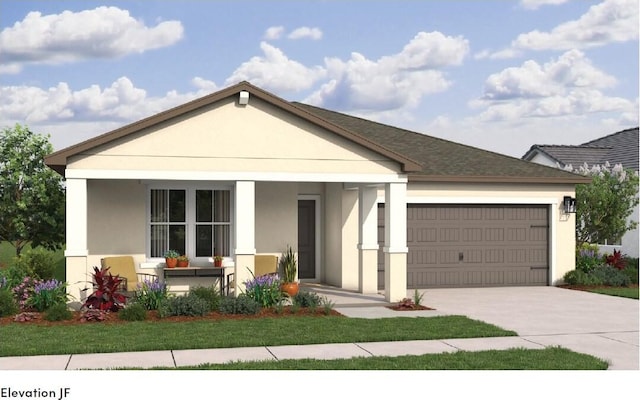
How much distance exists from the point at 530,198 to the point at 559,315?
21.4 ft

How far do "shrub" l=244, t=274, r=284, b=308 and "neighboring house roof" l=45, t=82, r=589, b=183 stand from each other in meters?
3.51

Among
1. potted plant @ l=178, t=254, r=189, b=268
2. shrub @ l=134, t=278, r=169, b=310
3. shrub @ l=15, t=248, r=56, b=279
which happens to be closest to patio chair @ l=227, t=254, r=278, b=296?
potted plant @ l=178, t=254, r=189, b=268

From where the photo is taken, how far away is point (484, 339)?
11.8 meters

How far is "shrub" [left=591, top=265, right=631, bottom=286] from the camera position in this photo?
2041 cm

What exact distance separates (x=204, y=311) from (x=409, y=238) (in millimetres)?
7443

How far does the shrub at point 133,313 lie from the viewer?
1340 cm

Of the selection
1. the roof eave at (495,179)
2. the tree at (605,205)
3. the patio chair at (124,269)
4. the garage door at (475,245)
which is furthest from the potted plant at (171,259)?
the tree at (605,205)

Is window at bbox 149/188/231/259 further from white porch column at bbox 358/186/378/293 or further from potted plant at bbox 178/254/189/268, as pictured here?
white porch column at bbox 358/186/378/293

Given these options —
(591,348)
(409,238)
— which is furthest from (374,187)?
(591,348)

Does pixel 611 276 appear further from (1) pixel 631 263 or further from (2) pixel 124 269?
(2) pixel 124 269

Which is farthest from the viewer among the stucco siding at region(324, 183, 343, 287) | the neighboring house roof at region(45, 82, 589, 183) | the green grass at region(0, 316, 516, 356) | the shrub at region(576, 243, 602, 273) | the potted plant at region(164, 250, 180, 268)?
the shrub at region(576, 243, 602, 273)

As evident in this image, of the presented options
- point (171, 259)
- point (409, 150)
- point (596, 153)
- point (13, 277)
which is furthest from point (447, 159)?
point (596, 153)

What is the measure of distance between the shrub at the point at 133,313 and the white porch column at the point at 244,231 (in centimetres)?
237

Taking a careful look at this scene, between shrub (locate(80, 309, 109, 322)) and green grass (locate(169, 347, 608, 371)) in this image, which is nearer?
green grass (locate(169, 347, 608, 371))
